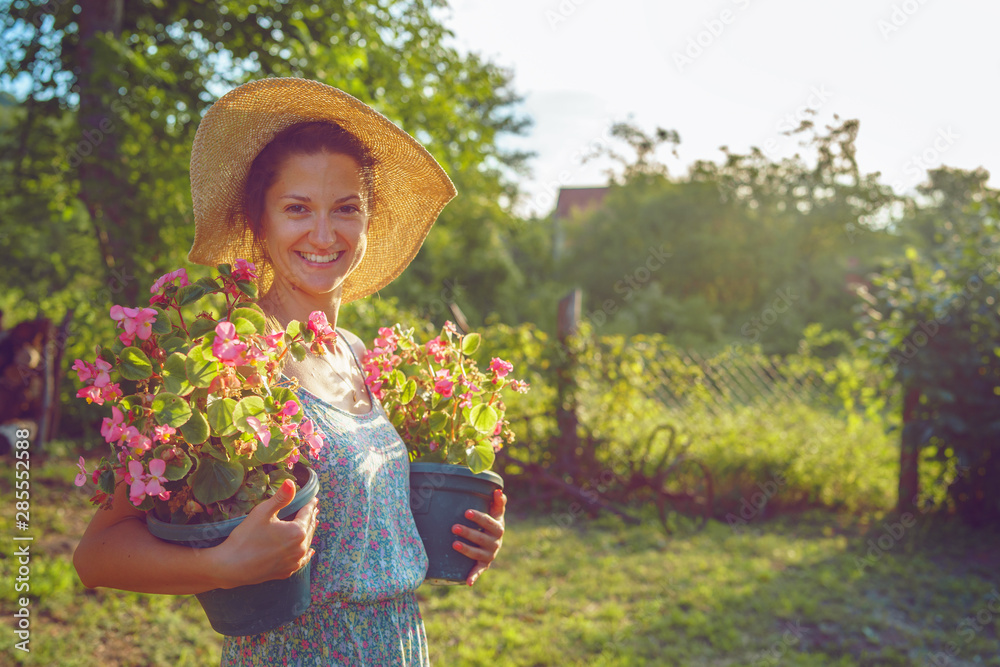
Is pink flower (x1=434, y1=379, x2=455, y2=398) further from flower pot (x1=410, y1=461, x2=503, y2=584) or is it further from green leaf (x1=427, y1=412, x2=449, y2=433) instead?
flower pot (x1=410, y1=461, x2=503, y2=584)

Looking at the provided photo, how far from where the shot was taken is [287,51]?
175 inches

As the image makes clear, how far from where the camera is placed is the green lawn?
3.20 meters

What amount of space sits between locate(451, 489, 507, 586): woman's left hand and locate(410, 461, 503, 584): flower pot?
0.7 inches

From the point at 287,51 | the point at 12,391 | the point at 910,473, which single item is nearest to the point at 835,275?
the point at 910,473

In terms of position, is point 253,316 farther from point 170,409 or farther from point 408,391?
point 408,391

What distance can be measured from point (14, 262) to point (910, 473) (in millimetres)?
8743

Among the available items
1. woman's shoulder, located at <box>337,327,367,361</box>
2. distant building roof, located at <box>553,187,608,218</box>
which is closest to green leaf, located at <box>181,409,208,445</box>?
woman's shoulder, located at <box>337,327,367,361</box>

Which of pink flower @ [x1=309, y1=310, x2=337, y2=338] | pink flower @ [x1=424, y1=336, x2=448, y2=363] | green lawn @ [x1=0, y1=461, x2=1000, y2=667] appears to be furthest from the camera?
green lawn @ [x1=0, y1=461, x2=1000, y2=667]

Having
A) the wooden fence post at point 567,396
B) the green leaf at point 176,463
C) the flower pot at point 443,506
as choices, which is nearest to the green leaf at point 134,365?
the green leaf at point 176,463

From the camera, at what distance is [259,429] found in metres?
0.95

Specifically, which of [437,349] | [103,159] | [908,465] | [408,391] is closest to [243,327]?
[408,391]

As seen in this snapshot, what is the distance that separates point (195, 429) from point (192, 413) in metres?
0.02

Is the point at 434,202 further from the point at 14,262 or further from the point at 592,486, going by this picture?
the point at 14,262

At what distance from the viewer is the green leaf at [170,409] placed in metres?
0.93
